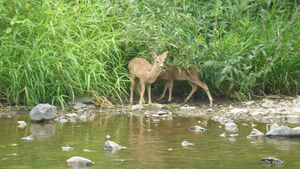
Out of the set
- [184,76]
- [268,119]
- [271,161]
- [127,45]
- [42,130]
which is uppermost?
[127,45]

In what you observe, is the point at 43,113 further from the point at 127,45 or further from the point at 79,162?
the point at 79,162

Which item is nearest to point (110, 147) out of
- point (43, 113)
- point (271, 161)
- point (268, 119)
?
point (271, 161)

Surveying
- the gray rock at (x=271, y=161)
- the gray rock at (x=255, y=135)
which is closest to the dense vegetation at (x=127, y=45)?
the gray rock at (x=255, y=135)

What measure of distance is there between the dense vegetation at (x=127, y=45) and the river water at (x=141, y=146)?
1.46m

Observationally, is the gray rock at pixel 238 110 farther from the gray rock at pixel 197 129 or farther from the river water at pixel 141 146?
the gray rock at pixel 197 129

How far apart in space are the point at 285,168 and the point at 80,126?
3509 millimetres

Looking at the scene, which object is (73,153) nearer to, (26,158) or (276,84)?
(26,158)

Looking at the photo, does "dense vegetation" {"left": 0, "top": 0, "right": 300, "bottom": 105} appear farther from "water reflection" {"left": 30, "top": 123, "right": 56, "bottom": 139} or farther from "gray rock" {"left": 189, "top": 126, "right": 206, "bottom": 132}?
"gray rock" {"left": 189, "top": 126, "right": 206, "bottom": 132}

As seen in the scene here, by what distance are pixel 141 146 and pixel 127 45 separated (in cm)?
454

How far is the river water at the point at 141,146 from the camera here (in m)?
4.99

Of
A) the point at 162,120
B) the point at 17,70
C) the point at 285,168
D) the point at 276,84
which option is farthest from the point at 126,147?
the point at 276,84

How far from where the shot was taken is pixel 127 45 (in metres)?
10.2

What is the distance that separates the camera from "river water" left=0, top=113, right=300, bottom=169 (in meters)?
4.99

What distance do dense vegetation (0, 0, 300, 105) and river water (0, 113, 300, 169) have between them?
1463 mm
